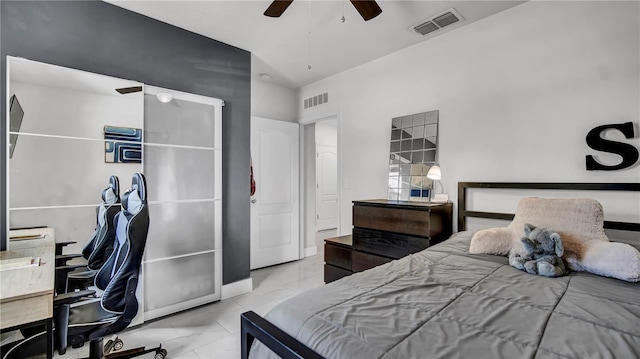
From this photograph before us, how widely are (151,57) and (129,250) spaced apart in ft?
6.05

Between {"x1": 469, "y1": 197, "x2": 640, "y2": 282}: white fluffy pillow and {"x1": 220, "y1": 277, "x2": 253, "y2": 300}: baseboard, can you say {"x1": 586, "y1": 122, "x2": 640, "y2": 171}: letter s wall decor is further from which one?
{"x1": 220, "y1": 277, "x2": 253, "y2": 300}: baseboard

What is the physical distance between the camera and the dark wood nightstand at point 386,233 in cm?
250

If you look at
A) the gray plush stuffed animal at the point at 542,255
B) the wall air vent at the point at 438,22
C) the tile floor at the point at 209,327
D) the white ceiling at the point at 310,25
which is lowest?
the tile floor at the point at 209,327

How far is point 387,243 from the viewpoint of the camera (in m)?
2.71

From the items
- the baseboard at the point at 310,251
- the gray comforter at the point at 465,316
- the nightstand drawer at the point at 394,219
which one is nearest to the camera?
the gray comforter at the point at 465,316

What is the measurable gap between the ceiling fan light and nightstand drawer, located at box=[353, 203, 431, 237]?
2022mm

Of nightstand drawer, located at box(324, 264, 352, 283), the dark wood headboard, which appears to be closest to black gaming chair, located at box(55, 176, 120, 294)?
nightstand drawer, located at box(324, 264, 352, 283)

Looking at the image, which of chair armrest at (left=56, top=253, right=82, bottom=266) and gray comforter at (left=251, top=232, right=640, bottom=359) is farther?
chair armrest at (left=56, top=253, right=82, bottom=266)

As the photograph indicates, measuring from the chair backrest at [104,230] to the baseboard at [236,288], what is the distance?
123cm

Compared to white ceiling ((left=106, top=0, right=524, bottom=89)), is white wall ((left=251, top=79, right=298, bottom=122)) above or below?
below

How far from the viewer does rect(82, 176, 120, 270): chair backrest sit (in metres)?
2.12

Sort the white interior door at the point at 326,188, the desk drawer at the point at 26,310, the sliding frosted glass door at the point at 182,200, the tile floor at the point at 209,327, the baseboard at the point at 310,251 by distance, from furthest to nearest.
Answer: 1. the white interior door at the point at 326,188
2. the baseboard at the point at 310,251
3. the sliding frosted glass door at the point at 182,200
4. the tile floor at the point at 209,327
5. the desk drawer at the point at 26,310

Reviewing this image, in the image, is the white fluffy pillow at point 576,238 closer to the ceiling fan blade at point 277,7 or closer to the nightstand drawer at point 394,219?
the nightstand drawer at point 394,219

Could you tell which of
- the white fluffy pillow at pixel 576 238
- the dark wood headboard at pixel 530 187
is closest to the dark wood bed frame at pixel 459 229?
the dark wood headboard at pixel 530 187
